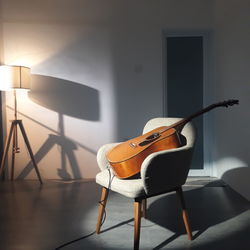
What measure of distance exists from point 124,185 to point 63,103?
78.0 inches

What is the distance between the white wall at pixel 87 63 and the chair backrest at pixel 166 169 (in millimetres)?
A: 1630

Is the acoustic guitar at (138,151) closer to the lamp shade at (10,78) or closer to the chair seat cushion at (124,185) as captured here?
the chair seat cushion at (124,185)

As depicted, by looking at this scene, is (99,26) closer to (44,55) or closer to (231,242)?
(44,55)

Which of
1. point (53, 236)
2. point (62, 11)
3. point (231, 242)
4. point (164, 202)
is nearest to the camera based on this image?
point (231, 242)

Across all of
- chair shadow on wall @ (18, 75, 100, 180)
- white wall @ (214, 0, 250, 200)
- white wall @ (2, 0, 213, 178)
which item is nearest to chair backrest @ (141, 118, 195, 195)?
white wall @ (214, 0, 250, 200)

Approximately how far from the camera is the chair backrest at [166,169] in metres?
1.40

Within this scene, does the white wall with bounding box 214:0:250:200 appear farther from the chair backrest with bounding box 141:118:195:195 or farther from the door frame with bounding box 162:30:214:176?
the chair backrest with bounding box 141:118:195:195

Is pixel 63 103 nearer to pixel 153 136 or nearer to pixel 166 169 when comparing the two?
pixel 153 136

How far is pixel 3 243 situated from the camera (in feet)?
5.29

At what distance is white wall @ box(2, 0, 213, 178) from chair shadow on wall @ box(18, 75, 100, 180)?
1 cm

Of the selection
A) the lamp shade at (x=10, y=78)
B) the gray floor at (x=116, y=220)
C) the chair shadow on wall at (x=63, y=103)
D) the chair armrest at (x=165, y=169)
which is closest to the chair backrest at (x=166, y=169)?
the chair armrest at (x=165, y=169)

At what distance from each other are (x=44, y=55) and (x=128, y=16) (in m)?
1.15

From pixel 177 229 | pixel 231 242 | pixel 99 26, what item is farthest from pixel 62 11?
pixel 231 242

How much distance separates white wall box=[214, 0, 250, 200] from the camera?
2.29 metres
